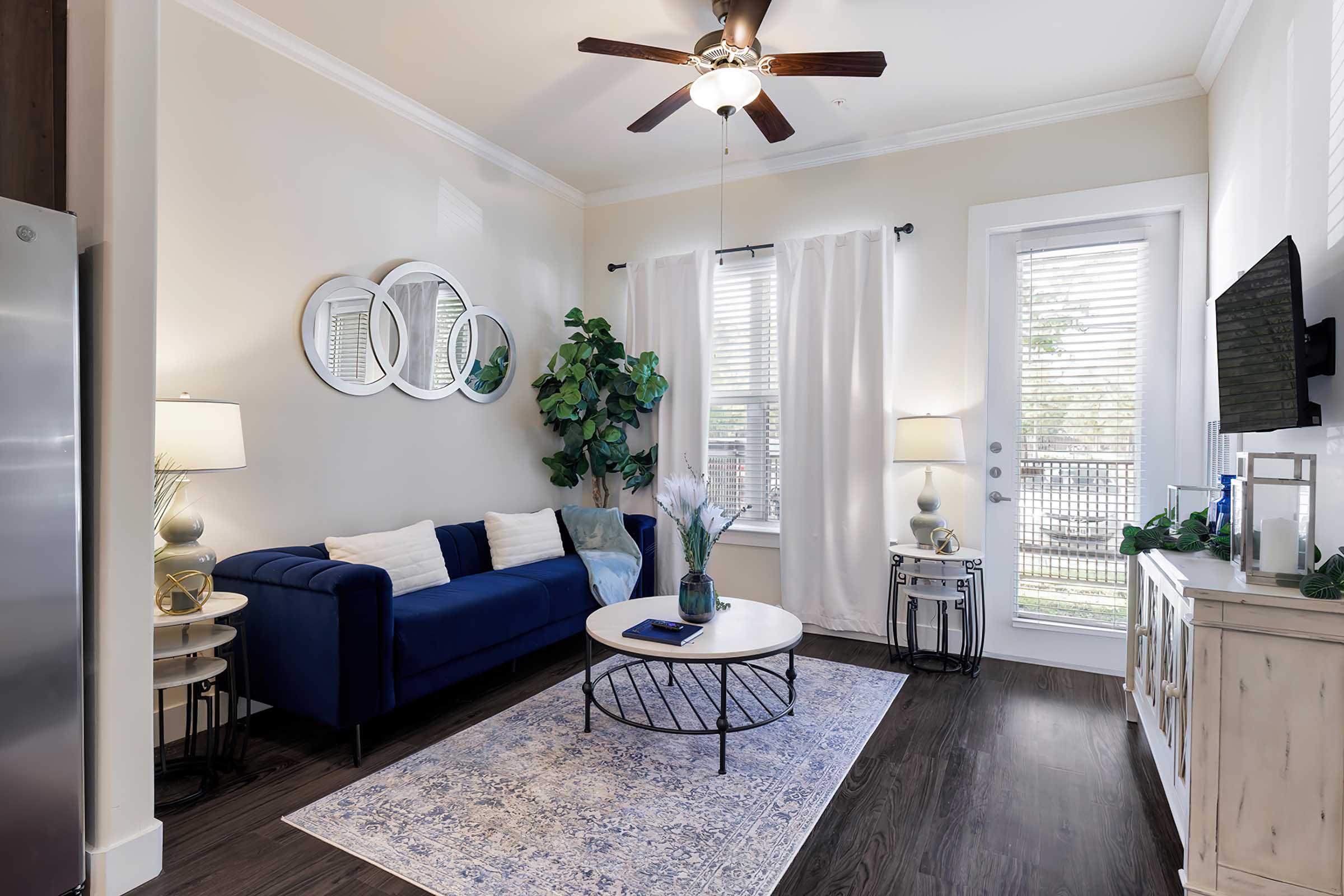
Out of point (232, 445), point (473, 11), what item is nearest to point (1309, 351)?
point (473, 11)

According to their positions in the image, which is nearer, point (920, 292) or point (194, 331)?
point (194, 331)

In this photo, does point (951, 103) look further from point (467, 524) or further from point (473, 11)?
point (467, 524)

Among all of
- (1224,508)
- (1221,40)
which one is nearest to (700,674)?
(1224,508)

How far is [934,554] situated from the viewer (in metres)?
3.68

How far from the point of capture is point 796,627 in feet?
9.26

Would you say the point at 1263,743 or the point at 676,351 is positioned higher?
the point at 676,351

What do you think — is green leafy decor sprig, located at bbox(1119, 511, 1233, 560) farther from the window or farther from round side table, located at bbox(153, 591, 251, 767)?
round side table, located at bbox(153, 591, 251, 767)

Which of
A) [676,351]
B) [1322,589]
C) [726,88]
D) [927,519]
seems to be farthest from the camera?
[676,351]

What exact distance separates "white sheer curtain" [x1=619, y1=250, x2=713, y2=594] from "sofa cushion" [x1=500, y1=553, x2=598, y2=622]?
2.94 ft

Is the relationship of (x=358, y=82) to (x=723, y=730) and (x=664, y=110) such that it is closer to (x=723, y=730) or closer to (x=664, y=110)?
(x=664, y=110)

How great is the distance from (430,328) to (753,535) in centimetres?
237

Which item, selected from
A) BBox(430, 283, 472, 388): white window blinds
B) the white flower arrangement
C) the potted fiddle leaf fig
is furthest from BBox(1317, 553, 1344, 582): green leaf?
BBox(430, 283, 472, 388): white window blinds

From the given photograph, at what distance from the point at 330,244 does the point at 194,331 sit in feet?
2.64

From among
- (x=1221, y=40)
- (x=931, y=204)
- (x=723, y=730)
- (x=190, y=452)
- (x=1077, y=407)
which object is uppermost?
(x=1221, y=40)
